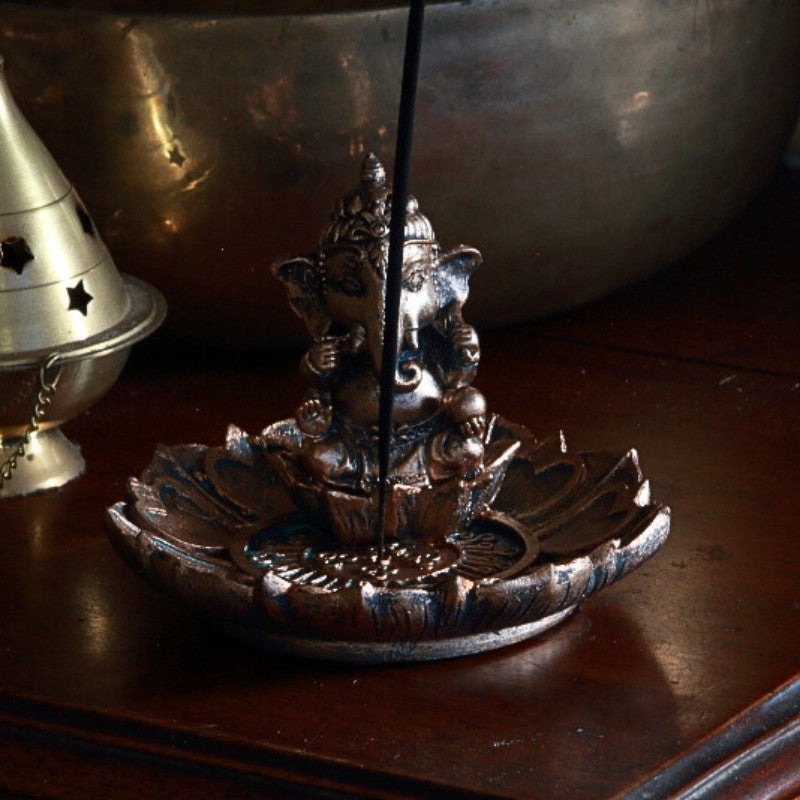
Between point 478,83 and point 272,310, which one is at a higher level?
point 478,83

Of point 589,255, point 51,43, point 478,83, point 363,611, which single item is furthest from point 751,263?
point 363,611

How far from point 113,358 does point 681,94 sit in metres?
0.34

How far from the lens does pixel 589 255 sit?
92cm

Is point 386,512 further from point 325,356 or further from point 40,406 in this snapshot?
point 40,406

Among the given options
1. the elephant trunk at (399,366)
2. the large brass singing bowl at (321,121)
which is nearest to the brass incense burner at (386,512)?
the elephant trunk at (399,366)

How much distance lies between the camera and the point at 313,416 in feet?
1.98

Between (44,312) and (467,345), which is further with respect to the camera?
(44,312)

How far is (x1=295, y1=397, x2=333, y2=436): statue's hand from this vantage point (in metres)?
0.60

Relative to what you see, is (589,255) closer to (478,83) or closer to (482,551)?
(478,83)

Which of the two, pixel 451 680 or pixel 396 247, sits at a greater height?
pixel 396 247

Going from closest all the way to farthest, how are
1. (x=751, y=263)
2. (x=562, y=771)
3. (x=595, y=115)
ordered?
(x=562, y=771), (x=595, y=115), (x=751, y=263)

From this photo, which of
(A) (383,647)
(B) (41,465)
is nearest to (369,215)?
(A) (383,647)

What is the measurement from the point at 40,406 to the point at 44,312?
4 centimetres

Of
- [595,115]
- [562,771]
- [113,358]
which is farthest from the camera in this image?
[595,115]
